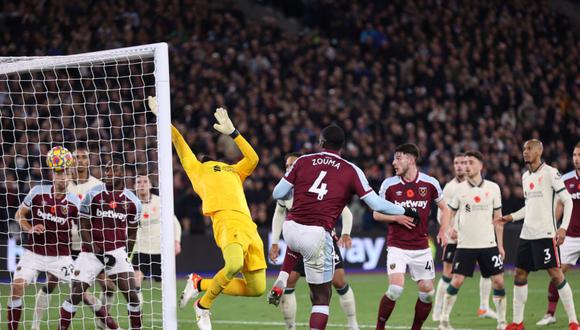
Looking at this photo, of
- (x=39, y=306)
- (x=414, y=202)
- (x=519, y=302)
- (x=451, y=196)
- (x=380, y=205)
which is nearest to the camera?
(x=380, y=205)

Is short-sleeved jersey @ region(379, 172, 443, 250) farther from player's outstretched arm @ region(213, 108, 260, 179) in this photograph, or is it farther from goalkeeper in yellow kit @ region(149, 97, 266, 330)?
player's outstretched arm @ region(213, 108, 260, 179)

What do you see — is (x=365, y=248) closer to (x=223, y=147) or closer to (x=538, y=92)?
(x=538, y=92)

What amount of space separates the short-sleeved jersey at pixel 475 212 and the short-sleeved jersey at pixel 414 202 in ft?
4.77

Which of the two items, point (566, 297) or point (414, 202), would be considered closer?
point (414, 202)

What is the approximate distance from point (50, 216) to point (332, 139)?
355 cm

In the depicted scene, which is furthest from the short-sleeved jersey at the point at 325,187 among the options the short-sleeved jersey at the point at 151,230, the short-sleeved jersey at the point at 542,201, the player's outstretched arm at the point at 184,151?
the short-sleeved jersey at the point at 151,230

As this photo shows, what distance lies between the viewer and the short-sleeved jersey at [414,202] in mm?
10922

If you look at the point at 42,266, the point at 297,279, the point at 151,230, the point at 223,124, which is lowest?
the point at 297,279

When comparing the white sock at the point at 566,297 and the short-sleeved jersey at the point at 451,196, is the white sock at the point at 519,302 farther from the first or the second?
the short-sleeved jersey at the point at 451,196

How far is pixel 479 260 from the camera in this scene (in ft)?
40.5

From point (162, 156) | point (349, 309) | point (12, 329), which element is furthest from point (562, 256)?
point (12, 329)

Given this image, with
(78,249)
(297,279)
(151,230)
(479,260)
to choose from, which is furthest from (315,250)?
(151,230)

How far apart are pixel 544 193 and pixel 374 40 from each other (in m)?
16.9

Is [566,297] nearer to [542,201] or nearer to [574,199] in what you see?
[542,201]
